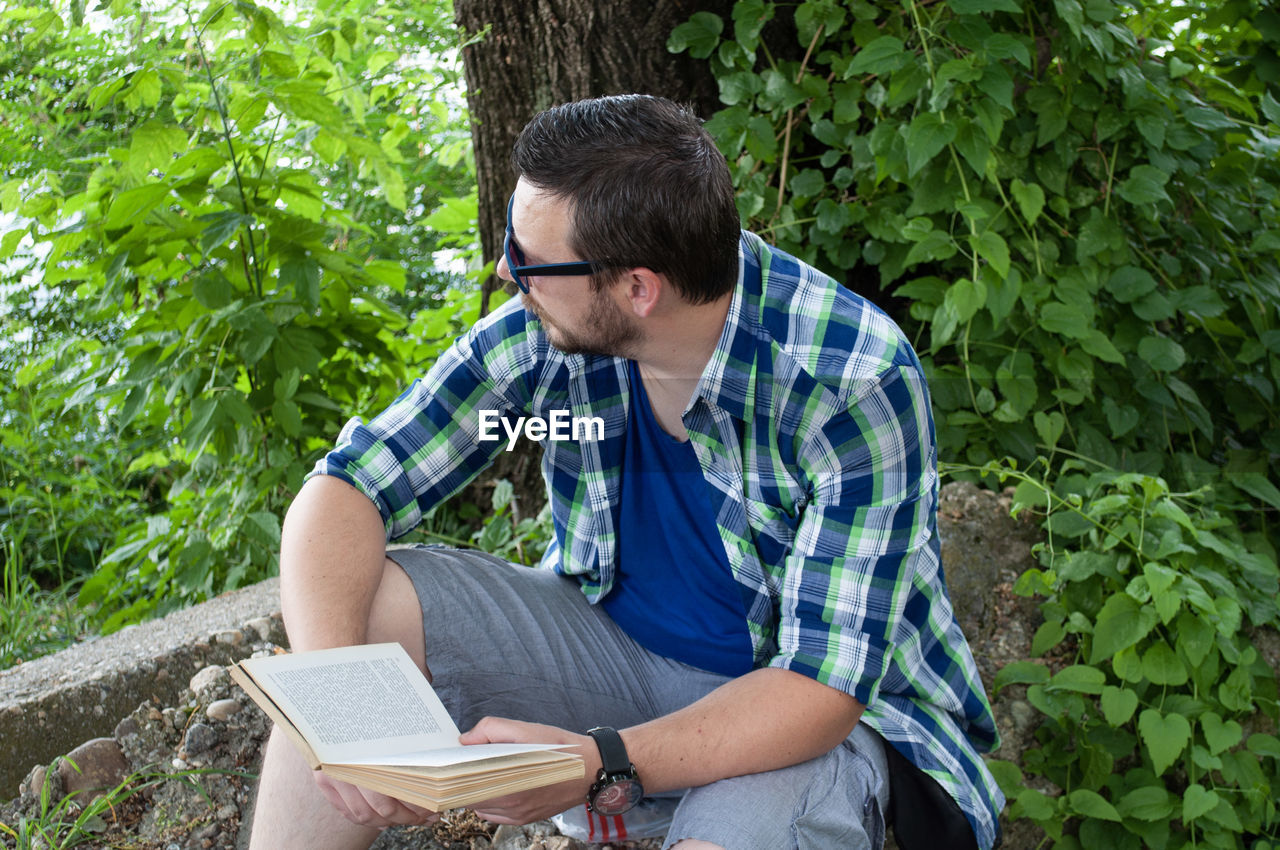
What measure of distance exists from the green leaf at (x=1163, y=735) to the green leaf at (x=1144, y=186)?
→ 1101mm

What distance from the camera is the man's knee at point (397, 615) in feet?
4.79

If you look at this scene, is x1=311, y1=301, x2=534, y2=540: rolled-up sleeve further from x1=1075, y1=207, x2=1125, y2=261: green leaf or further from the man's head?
x1=1075, y1=207, x2=1125, y2=261: green leaf

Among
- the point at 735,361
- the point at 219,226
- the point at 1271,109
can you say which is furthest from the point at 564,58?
the point at 1271,109

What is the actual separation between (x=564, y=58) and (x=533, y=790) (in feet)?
6.03

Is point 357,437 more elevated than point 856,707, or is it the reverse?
point 357,437

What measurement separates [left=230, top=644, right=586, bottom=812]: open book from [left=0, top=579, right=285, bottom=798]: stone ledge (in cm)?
82

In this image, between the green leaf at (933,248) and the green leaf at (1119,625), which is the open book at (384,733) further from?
the green leaf at (933,248)

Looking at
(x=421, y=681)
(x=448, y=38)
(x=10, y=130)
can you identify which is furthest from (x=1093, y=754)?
(x=10, y=130)

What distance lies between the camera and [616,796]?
1.25 m

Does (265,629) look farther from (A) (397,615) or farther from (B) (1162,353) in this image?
(B) (1162,353)

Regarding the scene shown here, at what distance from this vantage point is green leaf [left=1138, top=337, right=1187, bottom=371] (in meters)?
2.25

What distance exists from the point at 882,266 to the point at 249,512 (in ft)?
5.18

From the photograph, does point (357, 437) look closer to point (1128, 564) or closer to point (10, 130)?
point (1128, 564)

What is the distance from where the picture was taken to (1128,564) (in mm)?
1937
